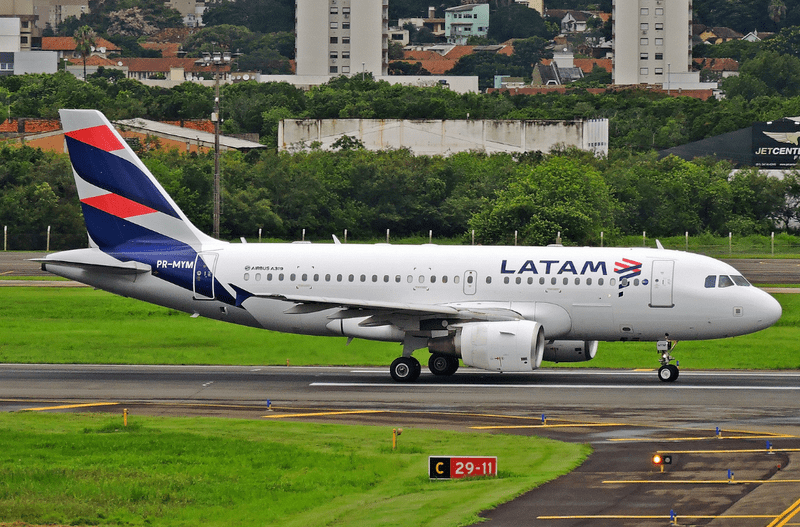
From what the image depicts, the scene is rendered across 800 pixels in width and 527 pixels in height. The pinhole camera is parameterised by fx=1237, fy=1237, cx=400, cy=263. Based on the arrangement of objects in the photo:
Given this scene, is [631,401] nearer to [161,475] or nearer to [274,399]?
[274,399]

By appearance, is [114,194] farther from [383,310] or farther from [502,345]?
A: [502,345]

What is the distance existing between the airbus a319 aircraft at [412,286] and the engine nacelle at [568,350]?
0.04 m

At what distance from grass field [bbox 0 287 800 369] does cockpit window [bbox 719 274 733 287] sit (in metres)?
5.18

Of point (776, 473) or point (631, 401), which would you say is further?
point (631, 401)

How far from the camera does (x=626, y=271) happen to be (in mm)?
39781

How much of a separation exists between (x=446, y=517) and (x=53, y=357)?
87.7 feet

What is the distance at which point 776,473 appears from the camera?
24844mm

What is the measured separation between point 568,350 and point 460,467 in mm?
16524

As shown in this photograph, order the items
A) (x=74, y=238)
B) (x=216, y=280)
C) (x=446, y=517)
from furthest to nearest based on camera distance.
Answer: (x=74, y=238), (x=216, y=280), (x=446, y=517)

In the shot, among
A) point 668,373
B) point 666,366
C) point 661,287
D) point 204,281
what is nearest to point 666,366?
point 666,366

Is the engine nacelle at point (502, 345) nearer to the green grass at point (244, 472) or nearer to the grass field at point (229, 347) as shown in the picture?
the grass field at point (229, 347)

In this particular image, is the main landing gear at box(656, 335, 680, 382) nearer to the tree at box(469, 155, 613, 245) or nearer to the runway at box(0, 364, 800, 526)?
the runway at box(0, 364, 800, 526)

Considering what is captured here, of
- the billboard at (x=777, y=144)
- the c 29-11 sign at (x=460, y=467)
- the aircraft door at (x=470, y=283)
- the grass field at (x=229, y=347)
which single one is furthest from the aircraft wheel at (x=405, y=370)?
the billboard at (x=777, y=144)

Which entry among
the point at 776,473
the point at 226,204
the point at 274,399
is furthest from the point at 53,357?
the point at 226,204
